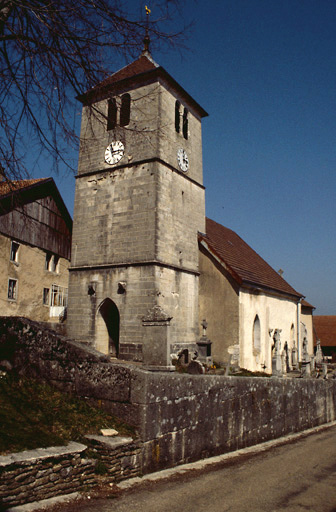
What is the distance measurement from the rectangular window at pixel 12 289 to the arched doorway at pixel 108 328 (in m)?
4.75

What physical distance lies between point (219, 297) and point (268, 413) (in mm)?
8339

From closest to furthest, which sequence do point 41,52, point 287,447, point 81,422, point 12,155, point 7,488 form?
point 7,488
point 41,52
point 12,155
point 81,422
point 287,447

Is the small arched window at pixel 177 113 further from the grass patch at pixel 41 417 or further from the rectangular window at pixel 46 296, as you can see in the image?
the grass patch at pixel 41 417

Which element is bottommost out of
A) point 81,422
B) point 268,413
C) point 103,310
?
point 268,413

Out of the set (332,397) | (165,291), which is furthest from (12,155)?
(332,397)

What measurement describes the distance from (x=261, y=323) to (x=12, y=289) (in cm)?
1233

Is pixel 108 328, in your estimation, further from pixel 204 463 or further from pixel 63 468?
pixel 63 468

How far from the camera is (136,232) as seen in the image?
1731 centimetres

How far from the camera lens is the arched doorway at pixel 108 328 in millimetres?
17484

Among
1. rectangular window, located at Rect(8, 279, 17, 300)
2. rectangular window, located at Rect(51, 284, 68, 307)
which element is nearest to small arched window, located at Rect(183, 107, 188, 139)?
rectangular window, located at Rect(51, 284, 68, 307)

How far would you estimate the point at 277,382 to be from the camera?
11844 millimetres

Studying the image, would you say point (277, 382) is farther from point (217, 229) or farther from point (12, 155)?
point (217, 229)

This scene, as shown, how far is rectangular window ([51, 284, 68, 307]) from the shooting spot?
22.5m

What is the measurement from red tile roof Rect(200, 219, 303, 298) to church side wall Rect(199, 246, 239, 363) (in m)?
0.48
